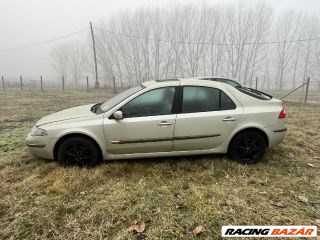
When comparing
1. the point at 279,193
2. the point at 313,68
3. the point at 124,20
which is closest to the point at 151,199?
the point at 279,193

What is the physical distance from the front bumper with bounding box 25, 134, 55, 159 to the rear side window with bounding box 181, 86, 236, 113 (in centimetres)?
226

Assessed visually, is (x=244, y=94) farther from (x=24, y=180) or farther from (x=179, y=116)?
(x=24, y=180)

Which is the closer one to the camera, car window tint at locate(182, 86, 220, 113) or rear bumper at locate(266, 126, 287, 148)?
car window tint at locate(182, 86, 220, 113)

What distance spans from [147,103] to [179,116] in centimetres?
58

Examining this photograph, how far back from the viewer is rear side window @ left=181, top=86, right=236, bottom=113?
429 cm

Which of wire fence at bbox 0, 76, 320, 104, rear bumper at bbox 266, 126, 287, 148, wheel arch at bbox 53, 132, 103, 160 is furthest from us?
wire fence at bbox 0, 76, 320, 104

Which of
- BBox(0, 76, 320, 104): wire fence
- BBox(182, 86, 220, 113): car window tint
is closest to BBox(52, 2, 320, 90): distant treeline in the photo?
BBox(0, 76, 320, 104): wire fence

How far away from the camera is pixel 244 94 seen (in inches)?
177

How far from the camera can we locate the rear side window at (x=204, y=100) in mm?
4293

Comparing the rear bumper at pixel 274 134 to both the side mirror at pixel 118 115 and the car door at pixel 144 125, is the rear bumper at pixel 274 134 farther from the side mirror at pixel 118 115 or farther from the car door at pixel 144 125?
the side mirror at pixel 118 115

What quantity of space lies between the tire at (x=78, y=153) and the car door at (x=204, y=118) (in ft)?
4.43

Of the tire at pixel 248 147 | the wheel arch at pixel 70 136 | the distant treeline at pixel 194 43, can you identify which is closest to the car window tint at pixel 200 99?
the tire at pixel 248 147

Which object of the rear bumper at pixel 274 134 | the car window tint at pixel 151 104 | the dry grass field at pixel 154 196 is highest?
the car window tint at pixel 151 104

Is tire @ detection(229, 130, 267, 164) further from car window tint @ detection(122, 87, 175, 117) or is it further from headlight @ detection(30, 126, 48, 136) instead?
headlight @ detection(30, 126, 48, 136)
